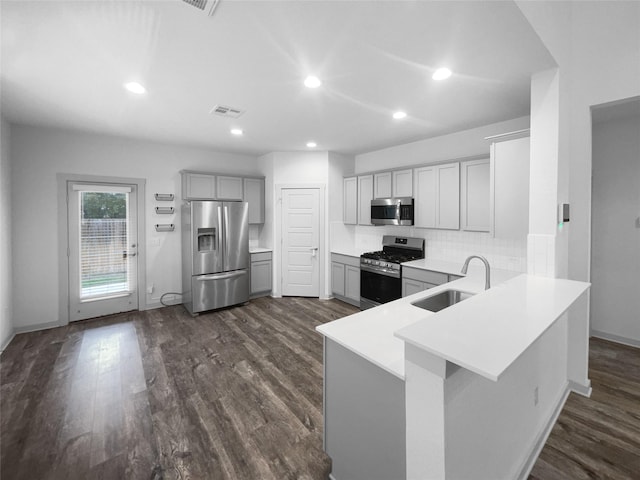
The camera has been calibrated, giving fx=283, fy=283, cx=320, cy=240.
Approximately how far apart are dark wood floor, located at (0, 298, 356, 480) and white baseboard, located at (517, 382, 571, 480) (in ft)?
3.90

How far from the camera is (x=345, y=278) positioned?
487cm

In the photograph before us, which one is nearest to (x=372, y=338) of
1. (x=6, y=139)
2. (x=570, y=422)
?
(x=570, y=422)

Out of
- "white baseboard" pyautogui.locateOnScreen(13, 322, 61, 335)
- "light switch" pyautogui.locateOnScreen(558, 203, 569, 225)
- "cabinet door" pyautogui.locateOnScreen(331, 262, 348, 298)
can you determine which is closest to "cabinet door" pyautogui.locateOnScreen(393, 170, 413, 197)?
"cabinet door" pyautogui.locateOnScreen(331, 262, 348, 298)

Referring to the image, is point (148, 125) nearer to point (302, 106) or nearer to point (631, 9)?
point (302, 106)

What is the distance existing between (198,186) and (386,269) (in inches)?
132

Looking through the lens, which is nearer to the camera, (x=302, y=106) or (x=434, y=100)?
(x=434, y=100)

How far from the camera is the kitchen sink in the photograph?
2.22 metres

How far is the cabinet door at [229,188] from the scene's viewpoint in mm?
4977

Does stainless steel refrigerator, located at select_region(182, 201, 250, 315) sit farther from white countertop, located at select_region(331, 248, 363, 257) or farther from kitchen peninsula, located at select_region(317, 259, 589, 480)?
kitchen peninsula, located at select_region(317, 259, 589, 480)

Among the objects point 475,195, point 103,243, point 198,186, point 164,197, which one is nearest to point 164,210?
point 164,197

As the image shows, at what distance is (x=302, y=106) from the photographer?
3.03 metres

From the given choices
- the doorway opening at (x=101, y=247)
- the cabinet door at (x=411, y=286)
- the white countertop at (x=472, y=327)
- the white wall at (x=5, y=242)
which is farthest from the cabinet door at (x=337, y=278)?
the white wall at (x=5, y=242)

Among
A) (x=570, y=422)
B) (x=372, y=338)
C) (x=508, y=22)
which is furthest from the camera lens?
(x=570, y=422)

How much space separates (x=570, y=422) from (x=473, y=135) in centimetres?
323
